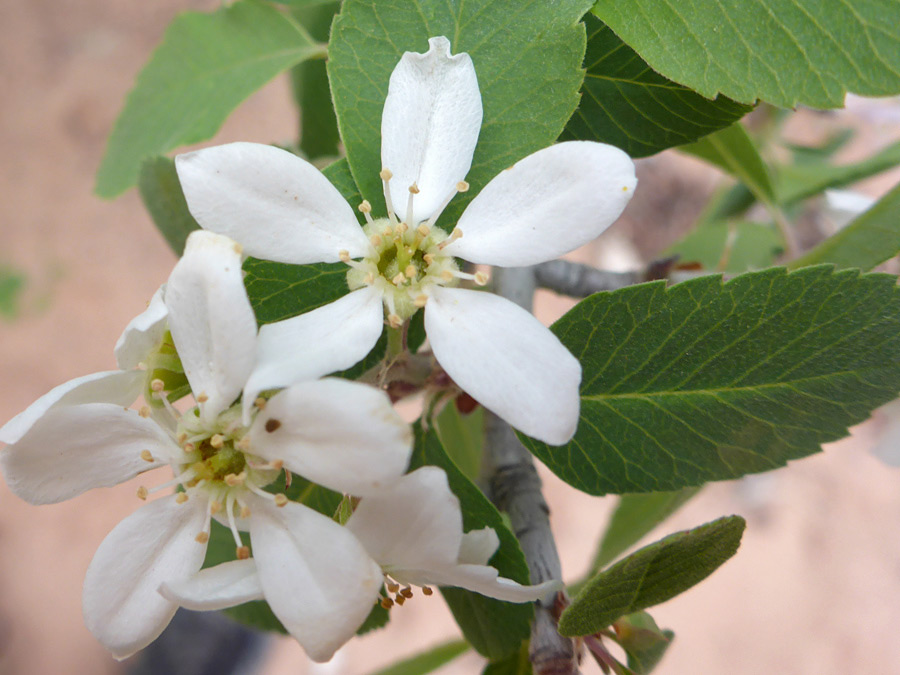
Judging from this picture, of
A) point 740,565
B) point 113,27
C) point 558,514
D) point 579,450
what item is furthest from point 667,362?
point 113,27

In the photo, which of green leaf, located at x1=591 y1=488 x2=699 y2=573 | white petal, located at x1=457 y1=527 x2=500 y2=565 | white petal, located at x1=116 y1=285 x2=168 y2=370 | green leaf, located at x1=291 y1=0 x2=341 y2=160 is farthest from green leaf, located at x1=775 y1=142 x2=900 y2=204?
white petal, located at x1=116 y1=285 x2=168 y2=370

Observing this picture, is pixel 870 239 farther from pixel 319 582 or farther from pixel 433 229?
pixel 319 582

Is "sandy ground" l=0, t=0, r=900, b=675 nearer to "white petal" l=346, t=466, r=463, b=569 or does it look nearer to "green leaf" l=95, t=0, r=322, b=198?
"green leaf" l=95, t=0, r=322, b=198

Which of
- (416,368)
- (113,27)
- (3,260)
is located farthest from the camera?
(113,27)

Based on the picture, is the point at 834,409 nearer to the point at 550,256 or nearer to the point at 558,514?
the point at 550,256

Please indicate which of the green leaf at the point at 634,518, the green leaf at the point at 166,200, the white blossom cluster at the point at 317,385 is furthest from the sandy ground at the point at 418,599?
the white blossom cluster at the point at 317,385

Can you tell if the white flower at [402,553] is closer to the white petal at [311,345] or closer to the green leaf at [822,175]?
the white petal at [311,345]

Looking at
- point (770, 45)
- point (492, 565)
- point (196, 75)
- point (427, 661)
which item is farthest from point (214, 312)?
point (427, 661)
